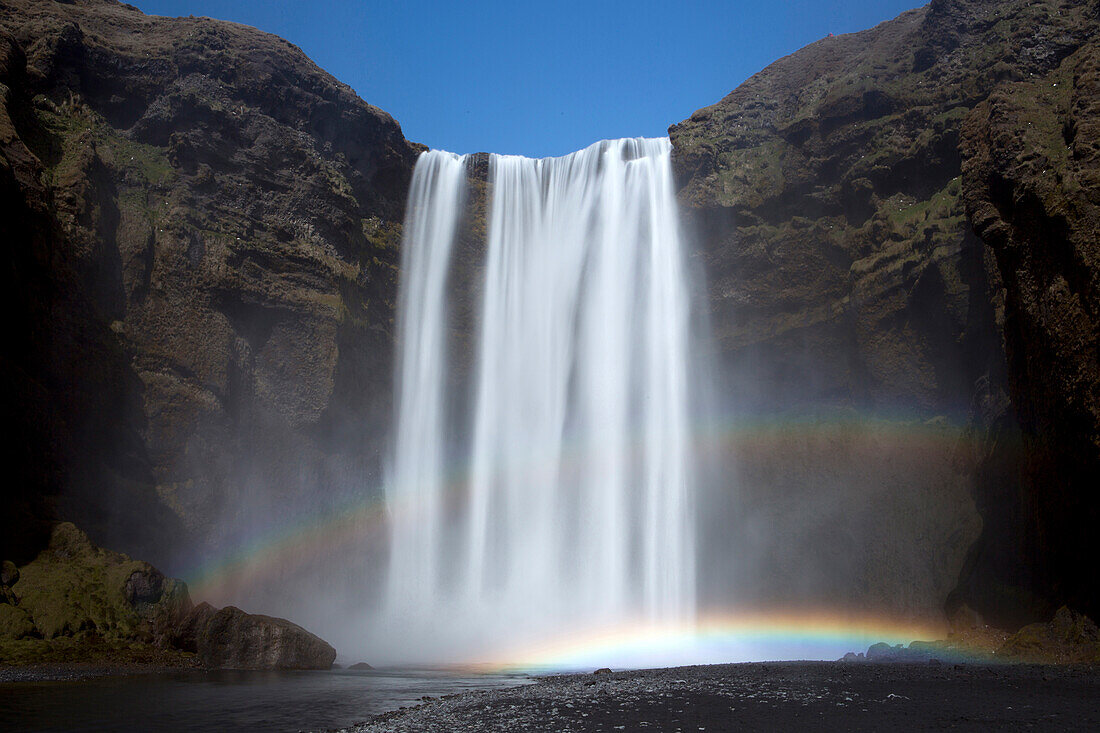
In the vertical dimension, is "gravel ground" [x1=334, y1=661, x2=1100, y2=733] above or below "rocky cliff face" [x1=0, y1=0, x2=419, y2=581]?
below

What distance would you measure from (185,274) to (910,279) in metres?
25.0

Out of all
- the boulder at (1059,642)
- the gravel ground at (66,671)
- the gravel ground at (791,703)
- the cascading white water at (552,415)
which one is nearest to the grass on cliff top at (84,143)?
the cascading white water at (552,415)

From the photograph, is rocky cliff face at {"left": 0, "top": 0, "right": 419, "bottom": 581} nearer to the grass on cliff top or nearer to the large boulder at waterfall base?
the grass on cliff top

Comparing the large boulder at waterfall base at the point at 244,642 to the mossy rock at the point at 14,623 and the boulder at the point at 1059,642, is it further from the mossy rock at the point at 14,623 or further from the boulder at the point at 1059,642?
the boulder at the point at 1059,642

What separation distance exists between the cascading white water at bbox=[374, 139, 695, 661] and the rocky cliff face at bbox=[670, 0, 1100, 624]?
2427mm

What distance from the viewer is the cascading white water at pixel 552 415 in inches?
1185

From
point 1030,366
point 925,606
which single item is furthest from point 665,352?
point 1030,366

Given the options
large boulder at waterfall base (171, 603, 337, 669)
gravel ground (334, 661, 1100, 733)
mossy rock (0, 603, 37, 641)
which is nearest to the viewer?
gravel ground (334, 661, 1100, 733)

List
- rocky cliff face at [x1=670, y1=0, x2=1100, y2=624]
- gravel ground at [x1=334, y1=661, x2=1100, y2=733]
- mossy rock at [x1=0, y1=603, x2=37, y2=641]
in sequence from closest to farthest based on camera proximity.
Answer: gravel ground at [x1=334, y1=661, x2=1100, y2=733] → mossy rock at [x1=0, y1=603, x2=37, y2=641] → rocky cliff face at [x1=670, y1=0, x2=1100, y2=624]

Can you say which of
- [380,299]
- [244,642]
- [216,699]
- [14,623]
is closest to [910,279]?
[380,299]

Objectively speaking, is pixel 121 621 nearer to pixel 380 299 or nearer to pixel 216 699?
pixel 216 699

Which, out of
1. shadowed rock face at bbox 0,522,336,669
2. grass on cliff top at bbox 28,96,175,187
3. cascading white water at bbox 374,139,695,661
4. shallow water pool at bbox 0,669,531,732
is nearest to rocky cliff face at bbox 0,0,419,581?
grass on cliff top at bbox 28,96,175,187

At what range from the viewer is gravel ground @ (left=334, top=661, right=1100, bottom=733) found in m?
9.15

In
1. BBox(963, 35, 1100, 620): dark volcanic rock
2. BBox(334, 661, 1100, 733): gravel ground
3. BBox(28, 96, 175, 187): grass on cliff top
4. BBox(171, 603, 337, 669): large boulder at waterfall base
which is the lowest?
BBox(334, 661, 1100, 733): gravel ground
